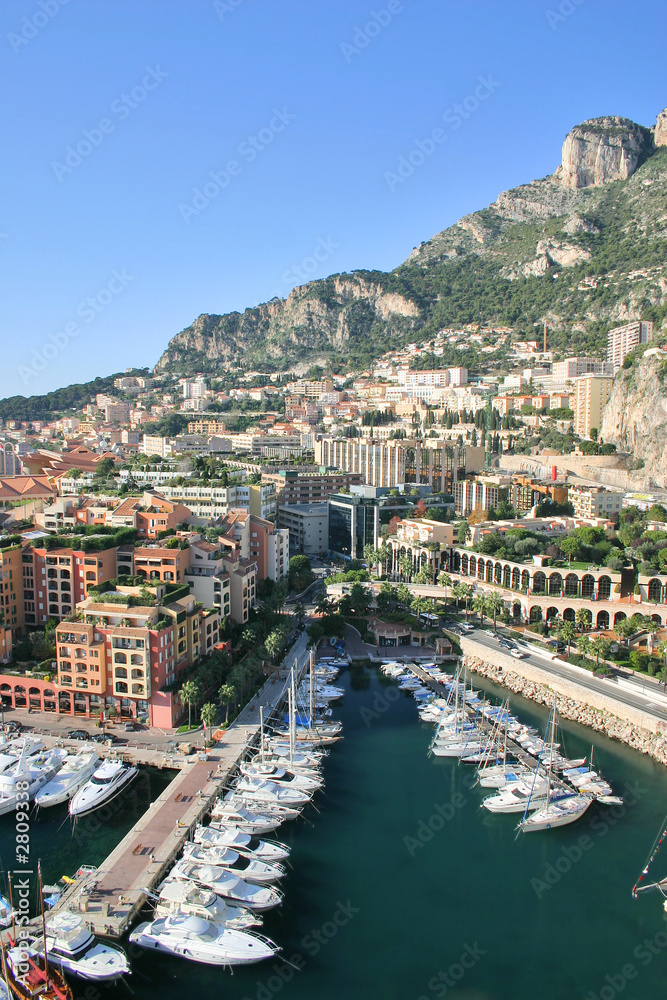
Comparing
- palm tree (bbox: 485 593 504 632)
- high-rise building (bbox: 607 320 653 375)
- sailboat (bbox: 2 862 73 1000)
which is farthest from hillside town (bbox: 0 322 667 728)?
sailboat (bbox: 2 862 73 1000)

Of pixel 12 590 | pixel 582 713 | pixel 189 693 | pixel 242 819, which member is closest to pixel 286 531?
pixel 12 590

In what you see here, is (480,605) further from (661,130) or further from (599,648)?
(661,130)

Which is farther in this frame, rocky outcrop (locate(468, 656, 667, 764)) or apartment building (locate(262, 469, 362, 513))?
apartment building (locate(262, 469, 362, 513))

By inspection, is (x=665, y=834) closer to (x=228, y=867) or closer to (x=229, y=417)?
(x=228, y=867)

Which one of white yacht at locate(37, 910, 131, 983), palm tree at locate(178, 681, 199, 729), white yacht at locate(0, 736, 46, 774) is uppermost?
palm tree at locate(178, 681, 199, 729)

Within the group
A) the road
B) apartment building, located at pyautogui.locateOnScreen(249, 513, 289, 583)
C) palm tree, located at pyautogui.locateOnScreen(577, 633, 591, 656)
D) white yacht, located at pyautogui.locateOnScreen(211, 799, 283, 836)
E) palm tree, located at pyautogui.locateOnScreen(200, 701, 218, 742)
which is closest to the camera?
white yacht, located at pyautogui.locateOnScreen(211, 799, 283, 836)

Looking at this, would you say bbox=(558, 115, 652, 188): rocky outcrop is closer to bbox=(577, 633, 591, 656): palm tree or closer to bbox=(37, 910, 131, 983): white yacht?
bbox=(577, 633, 591, 656): palm tree

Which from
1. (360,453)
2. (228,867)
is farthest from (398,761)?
(360,453)
